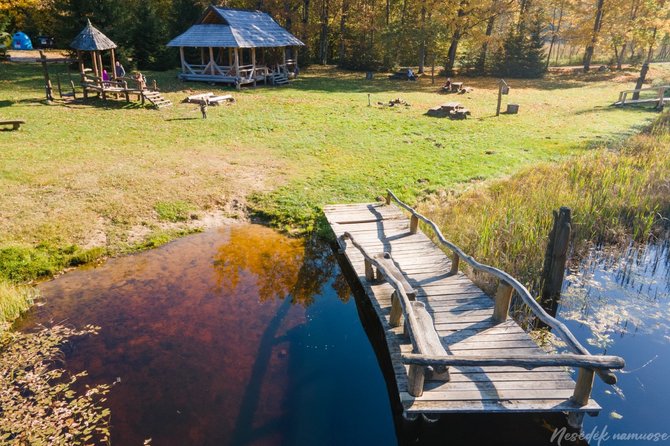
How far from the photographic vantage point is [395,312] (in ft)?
22.6

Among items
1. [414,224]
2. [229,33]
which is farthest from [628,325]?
[229,33]

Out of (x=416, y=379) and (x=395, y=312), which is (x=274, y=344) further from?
(x=416, y=379)

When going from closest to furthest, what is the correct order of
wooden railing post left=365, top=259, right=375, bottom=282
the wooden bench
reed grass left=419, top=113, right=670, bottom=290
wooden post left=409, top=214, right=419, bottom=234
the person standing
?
wooden railing post left=365, top=259, right=375, bottom=282, reed grass left=419, top=113, right=670, bottom=290, wooden post left=409, top=214, right=419, bottom=234, the wooden bench, the person standing

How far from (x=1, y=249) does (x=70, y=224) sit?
152 cm

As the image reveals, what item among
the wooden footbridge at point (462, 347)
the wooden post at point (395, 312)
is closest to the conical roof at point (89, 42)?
the wooden footbridge at point (462, 347)

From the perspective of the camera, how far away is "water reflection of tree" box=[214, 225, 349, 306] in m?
9.30

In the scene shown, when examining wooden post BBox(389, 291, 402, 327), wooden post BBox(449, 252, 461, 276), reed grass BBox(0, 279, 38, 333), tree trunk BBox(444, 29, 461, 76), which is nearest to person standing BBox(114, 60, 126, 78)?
reed grass BBox(0, 279, 38, 333)

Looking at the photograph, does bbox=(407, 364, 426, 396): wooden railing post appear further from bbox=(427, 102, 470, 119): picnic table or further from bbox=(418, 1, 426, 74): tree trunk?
bbox=(418, 1, 426, 74): tree trunk

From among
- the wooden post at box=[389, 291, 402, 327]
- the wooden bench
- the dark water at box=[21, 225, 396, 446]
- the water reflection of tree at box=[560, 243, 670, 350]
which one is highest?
the wooden bench

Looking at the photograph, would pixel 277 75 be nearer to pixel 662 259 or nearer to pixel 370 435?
pixel 662 259

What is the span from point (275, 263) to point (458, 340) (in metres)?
4.80

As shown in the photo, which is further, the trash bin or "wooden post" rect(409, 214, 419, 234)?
the trash bin

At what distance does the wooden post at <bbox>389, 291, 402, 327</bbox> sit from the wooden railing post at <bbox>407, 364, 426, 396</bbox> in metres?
1.44

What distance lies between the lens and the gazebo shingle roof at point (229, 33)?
2764cm
